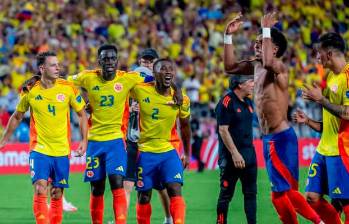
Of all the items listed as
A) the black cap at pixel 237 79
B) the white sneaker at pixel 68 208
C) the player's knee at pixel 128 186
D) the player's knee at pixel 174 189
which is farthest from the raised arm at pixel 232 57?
the white sneaker at pixel 68 208

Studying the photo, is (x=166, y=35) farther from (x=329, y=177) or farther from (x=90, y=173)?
(x=329, y=177)

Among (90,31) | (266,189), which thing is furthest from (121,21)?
(266,189)

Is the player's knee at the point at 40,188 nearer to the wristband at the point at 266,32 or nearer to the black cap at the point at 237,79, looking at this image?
the black cap at the point at 237,79

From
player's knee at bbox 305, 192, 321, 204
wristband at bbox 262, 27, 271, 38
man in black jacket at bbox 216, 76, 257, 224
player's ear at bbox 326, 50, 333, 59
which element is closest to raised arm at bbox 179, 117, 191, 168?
man in black jacket at bbox 216, 76, 257, 224

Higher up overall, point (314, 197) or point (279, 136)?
point (279, 136)

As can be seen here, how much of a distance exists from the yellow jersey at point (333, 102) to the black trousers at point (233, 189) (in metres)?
2.18

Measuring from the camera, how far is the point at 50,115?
11469 mm

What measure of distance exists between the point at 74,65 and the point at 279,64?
16.0m

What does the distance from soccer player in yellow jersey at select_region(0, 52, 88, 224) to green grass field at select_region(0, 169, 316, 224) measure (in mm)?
2303

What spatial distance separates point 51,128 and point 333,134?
3595mm

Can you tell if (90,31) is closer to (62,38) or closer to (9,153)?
(62,38)

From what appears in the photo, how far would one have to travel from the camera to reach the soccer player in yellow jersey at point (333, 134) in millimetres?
9539

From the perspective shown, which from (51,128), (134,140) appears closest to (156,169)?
(51,128)

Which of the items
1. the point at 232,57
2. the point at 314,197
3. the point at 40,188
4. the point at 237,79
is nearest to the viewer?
the point at 314,197
